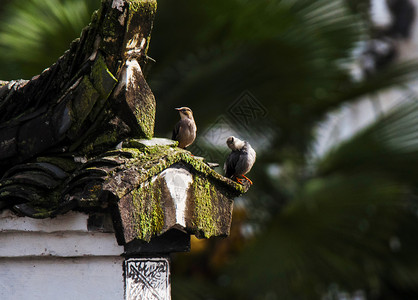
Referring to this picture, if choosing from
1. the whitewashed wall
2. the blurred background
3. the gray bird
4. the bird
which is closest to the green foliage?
the blurred background

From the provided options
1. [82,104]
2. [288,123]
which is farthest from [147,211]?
[288,123]

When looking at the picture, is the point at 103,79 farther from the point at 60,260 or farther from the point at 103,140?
the point at 60,260

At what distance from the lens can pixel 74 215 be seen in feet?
7.07

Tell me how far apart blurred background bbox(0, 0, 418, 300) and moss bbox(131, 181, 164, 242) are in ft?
7.62

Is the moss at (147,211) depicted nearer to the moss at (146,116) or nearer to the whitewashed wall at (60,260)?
the whitewashed wall at (60,260)

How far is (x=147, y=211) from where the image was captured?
2121 millimetres

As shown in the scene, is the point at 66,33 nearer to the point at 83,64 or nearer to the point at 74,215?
the point at 83,64

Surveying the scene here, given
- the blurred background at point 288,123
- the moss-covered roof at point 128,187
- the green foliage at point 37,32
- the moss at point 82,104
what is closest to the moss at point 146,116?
the moss-covered roof at point 128,187

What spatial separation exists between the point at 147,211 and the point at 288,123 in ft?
15.5

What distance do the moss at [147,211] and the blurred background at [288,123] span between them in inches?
91.5

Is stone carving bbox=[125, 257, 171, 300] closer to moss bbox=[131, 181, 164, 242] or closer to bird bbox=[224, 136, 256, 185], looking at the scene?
moss bbox=[131, 181, 164, 242]

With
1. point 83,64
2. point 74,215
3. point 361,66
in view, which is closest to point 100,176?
point 74,215

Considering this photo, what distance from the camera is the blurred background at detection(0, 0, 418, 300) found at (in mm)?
5332

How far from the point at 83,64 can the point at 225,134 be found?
2899mm
